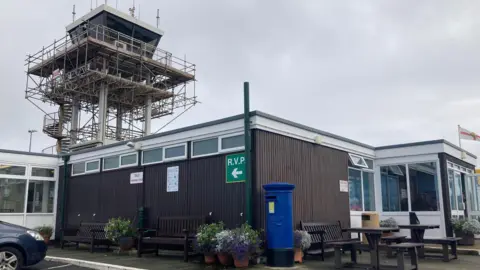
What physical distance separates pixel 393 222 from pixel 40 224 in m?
12.2

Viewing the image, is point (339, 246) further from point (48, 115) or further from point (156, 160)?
point (48, 115)

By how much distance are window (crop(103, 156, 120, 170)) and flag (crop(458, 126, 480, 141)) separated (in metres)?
14.4

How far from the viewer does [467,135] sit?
18.9m

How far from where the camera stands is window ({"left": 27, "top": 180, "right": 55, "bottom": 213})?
50.1ft

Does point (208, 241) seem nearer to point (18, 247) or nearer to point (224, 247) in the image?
point (224, 247)

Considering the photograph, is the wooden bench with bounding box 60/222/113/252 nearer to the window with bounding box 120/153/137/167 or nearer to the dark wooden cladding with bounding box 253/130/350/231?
the window with bounding box 120/153/137/167

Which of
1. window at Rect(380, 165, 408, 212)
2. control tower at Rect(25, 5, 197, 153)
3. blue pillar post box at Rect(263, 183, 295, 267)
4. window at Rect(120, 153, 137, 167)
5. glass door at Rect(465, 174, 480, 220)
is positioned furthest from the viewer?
control tower at Rect(25, 5, 197, 153)

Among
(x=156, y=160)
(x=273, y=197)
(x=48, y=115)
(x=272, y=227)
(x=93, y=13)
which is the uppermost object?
(x=93, y=13)

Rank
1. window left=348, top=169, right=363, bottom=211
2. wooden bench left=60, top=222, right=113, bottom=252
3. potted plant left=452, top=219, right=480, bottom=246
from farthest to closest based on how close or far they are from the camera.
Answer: window left=348, top=169, right=363, bottom=211, potted plant left=452, top=219, right=480, bottom=246, wooden bench left=60, top=222, right=113, bottom=252

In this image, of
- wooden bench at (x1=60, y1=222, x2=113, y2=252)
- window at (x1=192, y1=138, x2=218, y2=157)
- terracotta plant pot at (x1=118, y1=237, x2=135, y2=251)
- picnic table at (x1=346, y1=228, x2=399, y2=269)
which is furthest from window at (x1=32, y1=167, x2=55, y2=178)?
picnic table at (x1=346, y1=228, x2=399, y2=269)

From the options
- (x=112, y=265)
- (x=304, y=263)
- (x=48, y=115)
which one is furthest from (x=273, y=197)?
(x=48, y=115)

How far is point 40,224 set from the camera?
50.3ft

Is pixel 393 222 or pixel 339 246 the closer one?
pixel 339 246

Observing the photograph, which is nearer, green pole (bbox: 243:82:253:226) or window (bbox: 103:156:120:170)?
green pole (bbox: 243:82:253:226)
